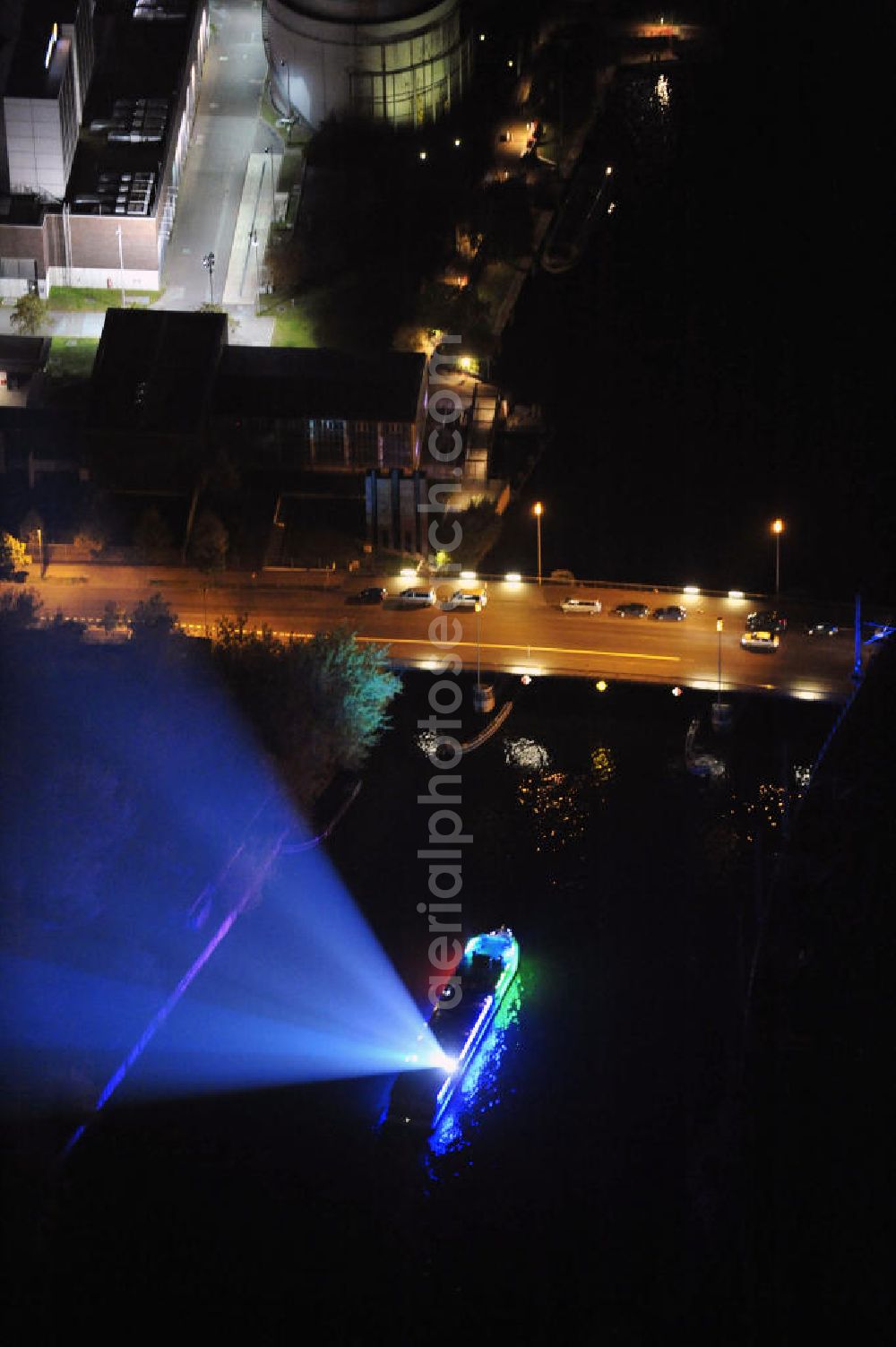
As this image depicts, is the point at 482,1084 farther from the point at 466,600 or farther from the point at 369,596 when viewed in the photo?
the point at 369,596

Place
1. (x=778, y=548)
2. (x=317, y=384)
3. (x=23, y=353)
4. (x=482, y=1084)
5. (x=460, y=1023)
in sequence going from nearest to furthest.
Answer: (x=482, y=1084) → (x=460, y=1023) → (x=778, y=548) → (x=317, y=384) → (x=23, y=353)

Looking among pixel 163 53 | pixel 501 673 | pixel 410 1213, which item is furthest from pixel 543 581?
pixel 163 53

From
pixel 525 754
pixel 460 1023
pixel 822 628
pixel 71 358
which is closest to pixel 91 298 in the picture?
pixel 71 358

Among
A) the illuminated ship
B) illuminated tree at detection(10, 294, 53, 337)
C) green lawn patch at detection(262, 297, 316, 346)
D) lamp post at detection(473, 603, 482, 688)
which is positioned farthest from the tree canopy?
illuminated tree at detection(10, 294, 53, 337)

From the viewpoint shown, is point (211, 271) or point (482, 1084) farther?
point (211, 271)

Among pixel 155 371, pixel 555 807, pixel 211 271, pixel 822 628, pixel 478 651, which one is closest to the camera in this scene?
pixel 555 807

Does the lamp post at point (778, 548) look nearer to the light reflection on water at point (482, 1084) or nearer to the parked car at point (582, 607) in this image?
the parked car at point (582, 607)

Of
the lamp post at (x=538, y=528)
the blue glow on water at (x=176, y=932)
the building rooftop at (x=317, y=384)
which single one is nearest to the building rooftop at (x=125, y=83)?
the building rooftop at (x=317, y=384)
